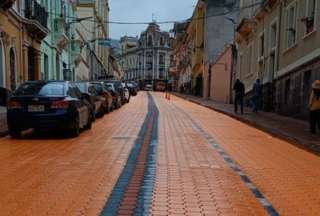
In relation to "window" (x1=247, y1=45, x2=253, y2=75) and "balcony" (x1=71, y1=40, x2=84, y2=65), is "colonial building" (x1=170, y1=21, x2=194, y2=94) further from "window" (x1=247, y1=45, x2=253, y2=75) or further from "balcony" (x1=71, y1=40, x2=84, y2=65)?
"window" (x1=247, y1=45, x2=253, y2=75)

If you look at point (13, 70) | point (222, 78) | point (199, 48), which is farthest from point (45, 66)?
point (199, 48)

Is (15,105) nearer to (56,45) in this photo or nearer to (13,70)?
(13,70)

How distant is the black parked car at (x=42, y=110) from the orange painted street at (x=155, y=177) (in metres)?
0.38

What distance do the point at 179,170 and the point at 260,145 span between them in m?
4.46

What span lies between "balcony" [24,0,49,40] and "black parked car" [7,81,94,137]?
1387cm

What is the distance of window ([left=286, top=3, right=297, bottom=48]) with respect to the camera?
2055cm

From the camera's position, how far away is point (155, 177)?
7.02m

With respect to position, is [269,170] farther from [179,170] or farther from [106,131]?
[106,131]

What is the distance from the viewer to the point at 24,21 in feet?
80.7

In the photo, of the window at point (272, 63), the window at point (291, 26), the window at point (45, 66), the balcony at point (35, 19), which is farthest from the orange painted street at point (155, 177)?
the window at point (45, 66)

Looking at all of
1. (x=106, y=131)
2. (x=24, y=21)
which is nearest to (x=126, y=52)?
(x=24, y=21)

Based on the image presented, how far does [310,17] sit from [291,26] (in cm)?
302

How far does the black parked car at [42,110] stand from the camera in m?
11.6

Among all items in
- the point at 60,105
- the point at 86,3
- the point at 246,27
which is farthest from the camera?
the point at 86,3
